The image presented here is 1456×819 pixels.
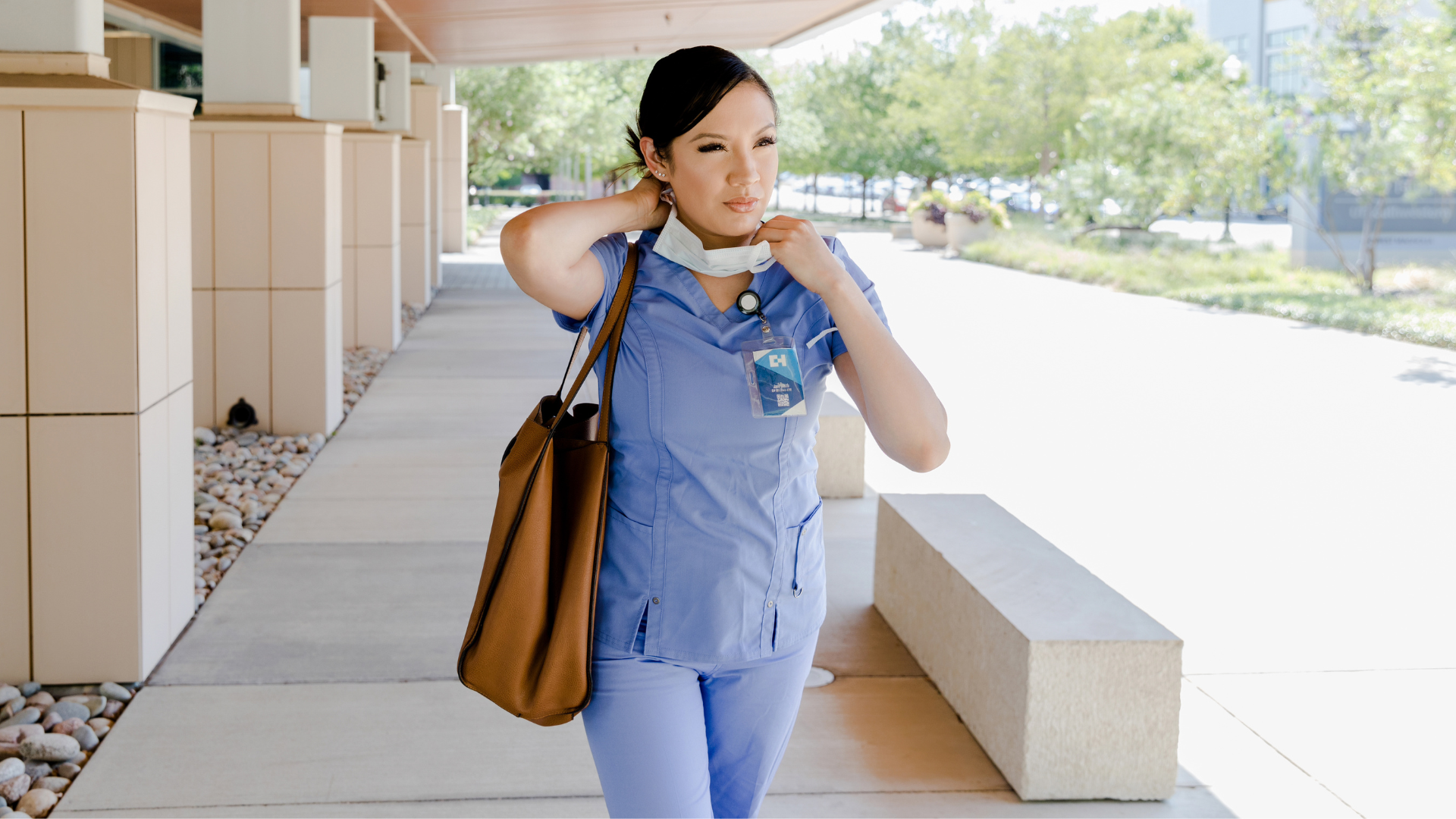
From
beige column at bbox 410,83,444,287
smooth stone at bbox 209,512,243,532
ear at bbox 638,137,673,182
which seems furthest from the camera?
beige column at bbox 410,83,444,287

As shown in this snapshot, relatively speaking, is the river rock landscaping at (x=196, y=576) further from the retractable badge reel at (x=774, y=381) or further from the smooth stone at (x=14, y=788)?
the retractable badge reel at (x=774, y=381)

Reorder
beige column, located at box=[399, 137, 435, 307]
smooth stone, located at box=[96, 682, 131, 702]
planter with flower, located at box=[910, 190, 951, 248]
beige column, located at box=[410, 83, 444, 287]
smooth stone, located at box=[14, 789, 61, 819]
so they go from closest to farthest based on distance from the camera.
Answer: smooth stone, located at box=[14, 789, 61, 819] → smooth stone, located at box=[96, 682, 131, 702] → beige column, located at box=[399, 137, 435, 307] → beige column, located at box=[410, 83, 444, 287] → planter with flower, located at box=[910, 190, 951, 248]

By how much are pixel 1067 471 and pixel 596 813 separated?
572cm

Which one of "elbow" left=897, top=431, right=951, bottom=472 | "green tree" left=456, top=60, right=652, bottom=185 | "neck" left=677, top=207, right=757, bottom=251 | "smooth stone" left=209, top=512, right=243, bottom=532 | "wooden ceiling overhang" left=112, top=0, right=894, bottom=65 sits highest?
"green tree" left=456, top=60, right=652, bottom=185

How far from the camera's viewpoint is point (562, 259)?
2.08 m

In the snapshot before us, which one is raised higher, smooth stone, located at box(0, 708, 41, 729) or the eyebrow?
the eyebrow

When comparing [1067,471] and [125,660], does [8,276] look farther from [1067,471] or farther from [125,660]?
[1067,471]

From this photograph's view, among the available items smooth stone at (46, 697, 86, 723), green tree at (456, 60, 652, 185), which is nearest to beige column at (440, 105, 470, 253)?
green tree at (456, 60, 652, 185)

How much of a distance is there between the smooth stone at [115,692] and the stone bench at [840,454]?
156 inches

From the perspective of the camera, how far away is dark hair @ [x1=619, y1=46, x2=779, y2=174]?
2.06 meters

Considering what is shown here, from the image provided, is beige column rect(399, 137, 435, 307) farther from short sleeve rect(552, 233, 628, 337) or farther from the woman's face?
the woman's face

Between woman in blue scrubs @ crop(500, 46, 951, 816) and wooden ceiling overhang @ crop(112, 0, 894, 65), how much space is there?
416 inches

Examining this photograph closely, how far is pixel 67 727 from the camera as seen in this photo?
13.4ft

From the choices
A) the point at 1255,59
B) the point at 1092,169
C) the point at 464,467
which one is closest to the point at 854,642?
the point at 464,467
